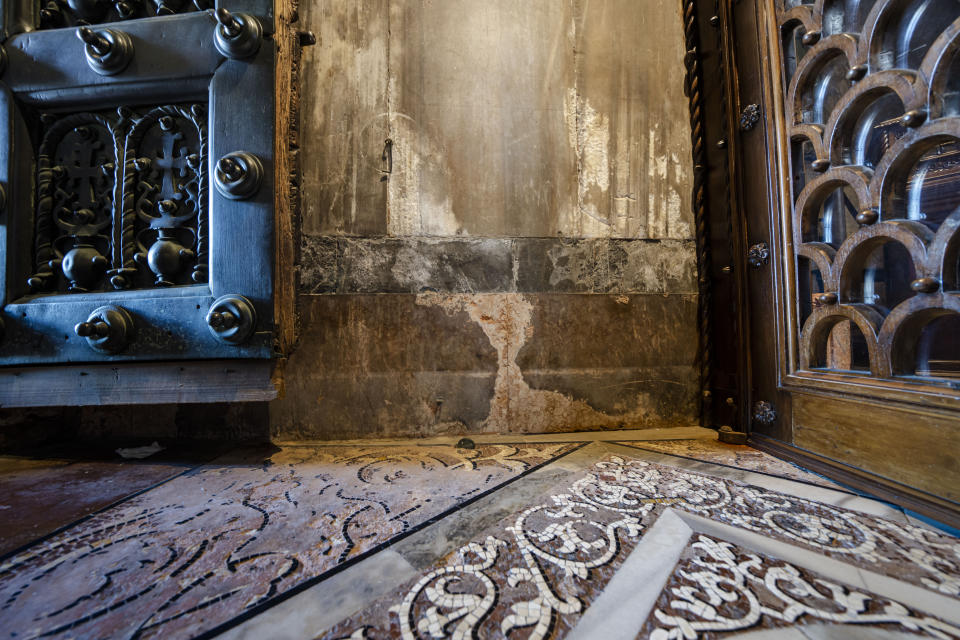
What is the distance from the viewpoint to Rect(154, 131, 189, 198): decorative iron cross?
1588 mm

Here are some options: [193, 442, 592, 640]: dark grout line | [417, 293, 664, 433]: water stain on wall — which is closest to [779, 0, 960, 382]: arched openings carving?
[417, 293, 664, 433]: water stain on wall

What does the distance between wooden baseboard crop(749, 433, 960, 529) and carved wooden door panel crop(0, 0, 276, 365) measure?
7.26ft

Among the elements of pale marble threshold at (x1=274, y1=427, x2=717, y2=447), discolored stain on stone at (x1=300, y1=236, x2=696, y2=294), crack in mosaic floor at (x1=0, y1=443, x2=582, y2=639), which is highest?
discolored stain on stone at (x1=300, y1=236, x2=696, y2=294)

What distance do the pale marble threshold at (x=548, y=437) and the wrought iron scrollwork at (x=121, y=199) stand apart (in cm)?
97

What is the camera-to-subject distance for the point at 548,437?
1778 mm

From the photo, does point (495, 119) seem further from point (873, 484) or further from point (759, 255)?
point (873, 484)

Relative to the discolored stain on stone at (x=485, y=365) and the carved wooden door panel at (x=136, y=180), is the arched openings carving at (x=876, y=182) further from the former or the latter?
the carved wooden door panel at (x=136, y=180)

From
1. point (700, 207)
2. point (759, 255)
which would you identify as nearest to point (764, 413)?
point (759, 255)

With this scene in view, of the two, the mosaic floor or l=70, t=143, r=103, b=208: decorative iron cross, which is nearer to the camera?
the mosaic floor

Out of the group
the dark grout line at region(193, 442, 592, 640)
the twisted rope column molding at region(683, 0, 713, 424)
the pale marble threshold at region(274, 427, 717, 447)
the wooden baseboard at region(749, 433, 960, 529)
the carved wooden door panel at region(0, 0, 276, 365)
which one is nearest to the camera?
the dark grout line at region(193, 442, 592, 640)

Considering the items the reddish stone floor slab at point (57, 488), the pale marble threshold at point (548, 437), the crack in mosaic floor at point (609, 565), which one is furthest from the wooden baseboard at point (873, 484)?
the reddish stone floor slab at point (57, 488)

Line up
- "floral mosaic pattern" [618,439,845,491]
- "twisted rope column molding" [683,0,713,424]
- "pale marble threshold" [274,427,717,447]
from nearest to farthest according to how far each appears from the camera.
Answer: "floral mosaic pattern" [618,439,845,491]
"pale marble threshold" [274,427,717,447]
"twisted rope column molding" [683,0,713,424]

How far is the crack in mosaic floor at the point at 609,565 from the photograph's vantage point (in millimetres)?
649

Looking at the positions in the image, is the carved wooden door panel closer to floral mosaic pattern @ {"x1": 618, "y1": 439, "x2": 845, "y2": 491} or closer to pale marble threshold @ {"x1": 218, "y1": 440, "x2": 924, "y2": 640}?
pale marble threshold @ {"x1": 218, "y1": 440, "x2": 924, "y2": 640}
